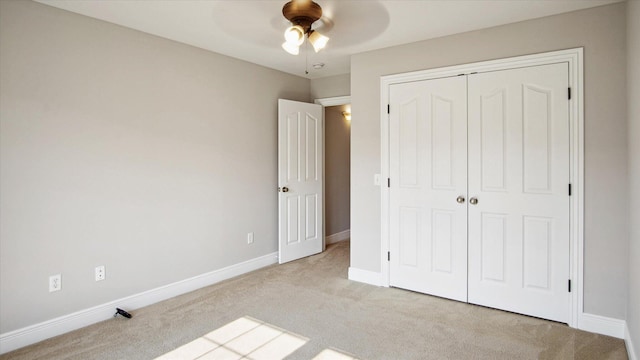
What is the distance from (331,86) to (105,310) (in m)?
3.58

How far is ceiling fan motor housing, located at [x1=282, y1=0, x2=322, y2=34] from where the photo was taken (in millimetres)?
2396

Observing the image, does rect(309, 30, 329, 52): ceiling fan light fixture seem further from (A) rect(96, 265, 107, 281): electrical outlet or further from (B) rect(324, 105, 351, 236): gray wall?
(B) rect(324, 105, 351, 236): gray wall

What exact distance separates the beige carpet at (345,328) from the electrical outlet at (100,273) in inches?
13.8

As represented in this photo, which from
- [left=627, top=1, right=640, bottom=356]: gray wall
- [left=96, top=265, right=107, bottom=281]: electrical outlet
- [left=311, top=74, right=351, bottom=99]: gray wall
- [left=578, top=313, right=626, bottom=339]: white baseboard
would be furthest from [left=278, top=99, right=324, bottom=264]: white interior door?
[left=627, top=1, right=640, bottom=356]: gray wall

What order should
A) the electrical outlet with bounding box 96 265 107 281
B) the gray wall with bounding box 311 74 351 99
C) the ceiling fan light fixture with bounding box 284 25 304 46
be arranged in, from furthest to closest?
the gray wall with bounding box 311 74 351 99 < the electrical outlet with bounding box 96 265 107 281 < the ceiling fan light fixture with bounding box 284 25 304 46

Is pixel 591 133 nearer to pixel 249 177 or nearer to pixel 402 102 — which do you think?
pixel 402 102

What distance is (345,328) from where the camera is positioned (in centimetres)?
283

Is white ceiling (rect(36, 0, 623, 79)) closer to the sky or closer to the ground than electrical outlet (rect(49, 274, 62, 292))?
closer to the sky

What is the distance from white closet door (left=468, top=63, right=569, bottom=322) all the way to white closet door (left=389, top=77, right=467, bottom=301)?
4.4 inches

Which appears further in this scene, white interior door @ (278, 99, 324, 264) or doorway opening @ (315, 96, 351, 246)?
doorway opening @ (315, 96, 351, 246)

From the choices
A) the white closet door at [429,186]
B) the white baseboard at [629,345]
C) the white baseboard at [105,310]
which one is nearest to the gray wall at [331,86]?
the white closet door at [429,186]

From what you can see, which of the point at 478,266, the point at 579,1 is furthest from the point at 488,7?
the point at 478,266

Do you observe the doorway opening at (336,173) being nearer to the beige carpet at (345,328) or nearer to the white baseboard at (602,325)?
the beige carpet at (345,328)

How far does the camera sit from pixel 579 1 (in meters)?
2.61
